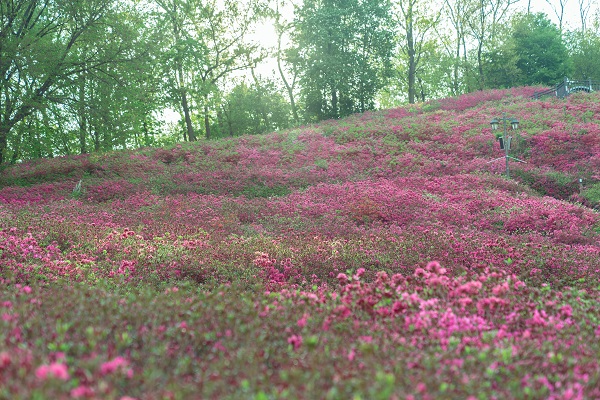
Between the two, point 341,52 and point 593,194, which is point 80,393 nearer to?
point 593,194

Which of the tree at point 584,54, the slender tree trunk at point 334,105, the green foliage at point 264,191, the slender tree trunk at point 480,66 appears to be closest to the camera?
the green foliage at point 264,191

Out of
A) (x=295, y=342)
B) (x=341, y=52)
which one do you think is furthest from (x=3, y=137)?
(x=341, y=52)

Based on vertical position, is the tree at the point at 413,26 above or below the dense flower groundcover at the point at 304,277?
above

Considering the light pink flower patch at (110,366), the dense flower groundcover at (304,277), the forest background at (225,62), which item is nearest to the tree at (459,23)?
the forest background at (225,62)

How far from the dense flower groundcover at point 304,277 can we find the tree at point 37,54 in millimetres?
2873

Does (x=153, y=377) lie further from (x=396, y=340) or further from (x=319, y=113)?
(x=319, y=113)

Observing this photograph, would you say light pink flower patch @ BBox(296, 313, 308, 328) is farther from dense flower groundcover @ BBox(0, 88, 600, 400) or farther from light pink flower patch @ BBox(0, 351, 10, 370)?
light pink flower patch @ BBox(0, 351, 10, 370)

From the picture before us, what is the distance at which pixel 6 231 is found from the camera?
328 inches

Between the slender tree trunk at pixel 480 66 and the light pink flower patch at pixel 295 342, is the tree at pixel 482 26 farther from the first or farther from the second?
the light pink flower patch at pixel 295 342

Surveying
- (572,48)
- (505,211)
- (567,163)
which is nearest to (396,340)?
(505,211)

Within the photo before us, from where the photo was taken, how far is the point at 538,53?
147ft

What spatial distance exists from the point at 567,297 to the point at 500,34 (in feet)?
146

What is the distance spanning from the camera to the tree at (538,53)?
4453cm

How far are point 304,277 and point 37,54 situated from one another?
13.3 metres
